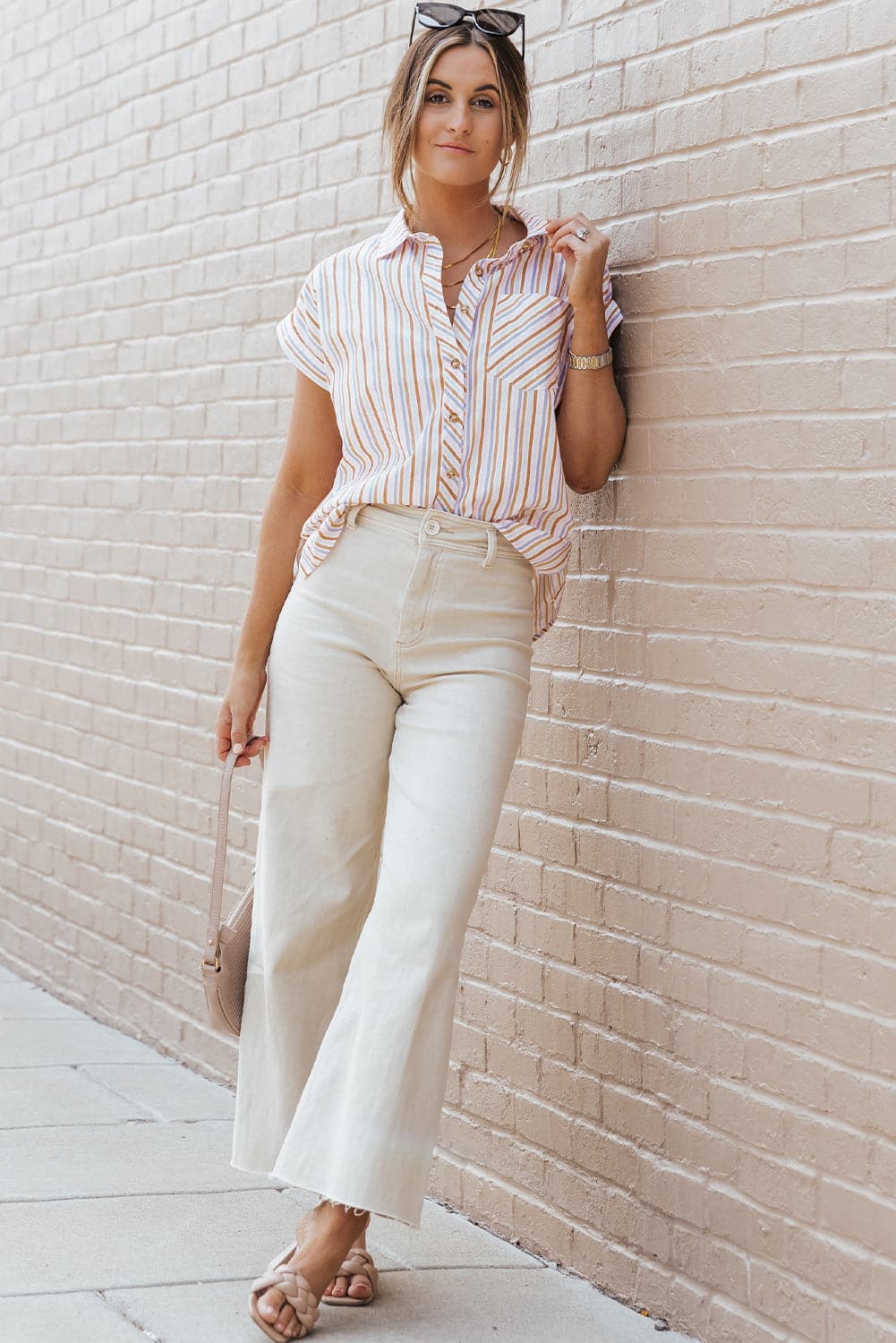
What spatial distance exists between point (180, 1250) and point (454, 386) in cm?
168

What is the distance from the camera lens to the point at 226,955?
322 cm

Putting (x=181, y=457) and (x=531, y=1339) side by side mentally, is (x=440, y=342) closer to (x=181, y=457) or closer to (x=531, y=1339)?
(x=531, y=1339)

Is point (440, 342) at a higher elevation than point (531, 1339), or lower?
higher

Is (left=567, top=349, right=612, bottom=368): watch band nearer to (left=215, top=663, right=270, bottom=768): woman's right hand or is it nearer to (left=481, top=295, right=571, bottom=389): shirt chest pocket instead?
(left=481, top=295, right=571, bottom=389): shirt chest pocket

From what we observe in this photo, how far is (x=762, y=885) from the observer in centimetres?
291

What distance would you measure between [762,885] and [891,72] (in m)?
1.24

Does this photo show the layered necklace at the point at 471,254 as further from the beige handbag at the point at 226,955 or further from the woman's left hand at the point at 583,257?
the beige handbag at the point at 226,955

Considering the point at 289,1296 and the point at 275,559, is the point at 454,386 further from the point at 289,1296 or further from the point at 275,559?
the point at 289,1296

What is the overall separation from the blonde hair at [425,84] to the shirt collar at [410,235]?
5 cm

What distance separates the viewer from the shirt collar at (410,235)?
3125 millimetres

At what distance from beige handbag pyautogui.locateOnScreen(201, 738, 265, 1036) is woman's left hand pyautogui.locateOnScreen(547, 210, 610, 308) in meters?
0.98

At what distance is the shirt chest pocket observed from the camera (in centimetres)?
306

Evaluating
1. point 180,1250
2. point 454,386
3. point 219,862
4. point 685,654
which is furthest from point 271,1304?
point 454,386

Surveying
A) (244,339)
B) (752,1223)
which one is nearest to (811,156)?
(752,1223)
